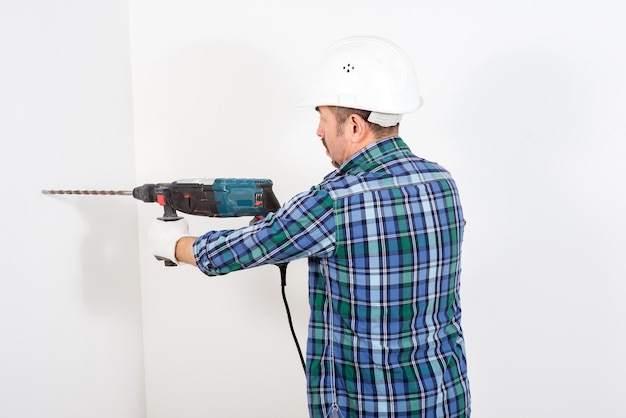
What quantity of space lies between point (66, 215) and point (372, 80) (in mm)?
911

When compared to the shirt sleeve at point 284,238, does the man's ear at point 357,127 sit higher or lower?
higher

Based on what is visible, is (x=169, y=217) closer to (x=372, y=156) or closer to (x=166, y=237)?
(x=166, y=237)

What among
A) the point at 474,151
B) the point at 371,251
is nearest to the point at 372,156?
the point at 371,251

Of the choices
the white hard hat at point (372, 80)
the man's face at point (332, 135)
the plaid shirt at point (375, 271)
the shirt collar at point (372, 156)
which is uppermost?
the white hard hat at point (372, 80)

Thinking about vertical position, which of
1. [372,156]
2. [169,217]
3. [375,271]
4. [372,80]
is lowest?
[375,271]

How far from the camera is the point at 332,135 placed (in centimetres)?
116

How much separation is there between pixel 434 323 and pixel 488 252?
0.67 metres

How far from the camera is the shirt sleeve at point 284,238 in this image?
3.31 feet

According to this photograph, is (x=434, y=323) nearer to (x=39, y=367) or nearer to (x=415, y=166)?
(x=415, y=166)

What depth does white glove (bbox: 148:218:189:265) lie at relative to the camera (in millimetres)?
1234

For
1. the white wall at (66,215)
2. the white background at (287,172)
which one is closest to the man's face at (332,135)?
the white background at (287,172)

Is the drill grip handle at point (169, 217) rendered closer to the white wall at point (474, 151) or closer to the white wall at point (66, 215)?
the white wall at point (66, 215)

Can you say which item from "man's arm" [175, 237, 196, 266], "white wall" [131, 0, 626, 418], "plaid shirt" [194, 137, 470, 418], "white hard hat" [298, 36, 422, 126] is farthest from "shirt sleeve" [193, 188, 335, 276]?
"white wall" [131, 0, 626, 418]

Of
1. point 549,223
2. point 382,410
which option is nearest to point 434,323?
point 382,410
